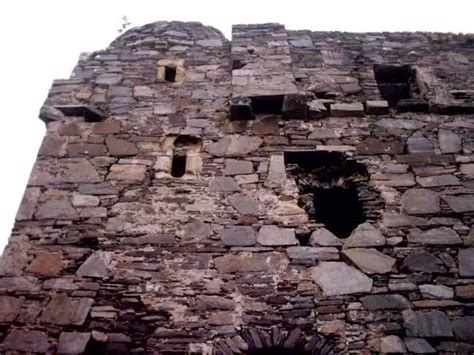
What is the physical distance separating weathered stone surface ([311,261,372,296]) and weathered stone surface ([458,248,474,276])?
0.72m

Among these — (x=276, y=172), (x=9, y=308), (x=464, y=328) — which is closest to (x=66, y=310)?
(x=9, y=308)

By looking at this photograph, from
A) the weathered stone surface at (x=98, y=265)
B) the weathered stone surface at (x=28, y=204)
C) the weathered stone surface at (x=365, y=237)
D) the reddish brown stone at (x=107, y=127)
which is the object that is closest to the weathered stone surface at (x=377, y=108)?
the weathered stone surface at (x=365, y=237)

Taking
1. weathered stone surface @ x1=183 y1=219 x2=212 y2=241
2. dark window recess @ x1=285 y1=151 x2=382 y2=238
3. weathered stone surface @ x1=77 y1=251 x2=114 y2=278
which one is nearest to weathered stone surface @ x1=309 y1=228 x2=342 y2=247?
dark window recess @ x1=285 y1=151 x2=382 y2=238

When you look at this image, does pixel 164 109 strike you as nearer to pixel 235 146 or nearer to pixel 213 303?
pixel 235 146

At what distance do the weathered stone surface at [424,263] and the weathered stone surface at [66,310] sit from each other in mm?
2388


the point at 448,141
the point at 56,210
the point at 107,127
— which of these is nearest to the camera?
the point at 56,210

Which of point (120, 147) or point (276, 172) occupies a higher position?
point (120, 147)

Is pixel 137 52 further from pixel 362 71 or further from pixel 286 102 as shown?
pixel 362 71

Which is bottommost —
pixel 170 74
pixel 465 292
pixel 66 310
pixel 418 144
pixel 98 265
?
pixel 66 310

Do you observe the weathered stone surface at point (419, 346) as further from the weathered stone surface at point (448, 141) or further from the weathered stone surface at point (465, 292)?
the weathered stone surface at point (448, 141)

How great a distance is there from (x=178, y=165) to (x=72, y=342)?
6.31ft

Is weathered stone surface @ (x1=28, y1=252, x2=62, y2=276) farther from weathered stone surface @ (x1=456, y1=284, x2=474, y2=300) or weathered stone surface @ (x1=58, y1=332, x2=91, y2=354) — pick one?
weathered stone surface @ (x1=456, y1=284, x2=474, y2=300)

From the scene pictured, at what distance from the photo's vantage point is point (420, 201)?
15.5 ft

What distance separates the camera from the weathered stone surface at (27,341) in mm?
3781
